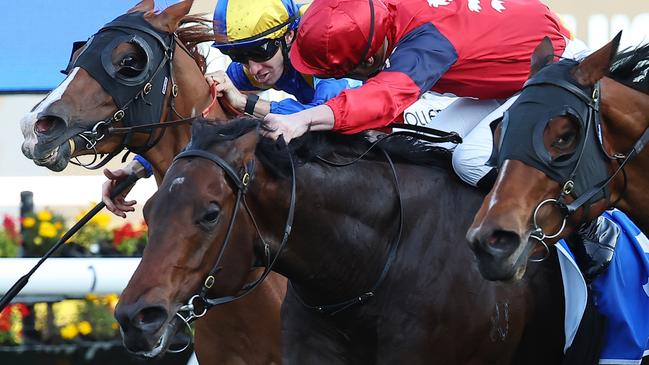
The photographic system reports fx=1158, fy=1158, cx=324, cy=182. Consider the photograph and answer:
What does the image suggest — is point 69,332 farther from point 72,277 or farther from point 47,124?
point 47,124

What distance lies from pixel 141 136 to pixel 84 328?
5.96 feet

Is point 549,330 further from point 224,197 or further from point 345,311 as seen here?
point 224,197

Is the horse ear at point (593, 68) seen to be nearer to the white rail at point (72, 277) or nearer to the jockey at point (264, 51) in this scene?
the jockey at point (264, 51)

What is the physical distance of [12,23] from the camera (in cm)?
645

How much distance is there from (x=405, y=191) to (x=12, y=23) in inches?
147

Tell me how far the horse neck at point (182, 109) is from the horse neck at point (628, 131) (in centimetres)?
159

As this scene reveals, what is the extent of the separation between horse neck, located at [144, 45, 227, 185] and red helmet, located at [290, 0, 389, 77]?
77cm

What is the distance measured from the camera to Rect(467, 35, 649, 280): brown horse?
109 inches

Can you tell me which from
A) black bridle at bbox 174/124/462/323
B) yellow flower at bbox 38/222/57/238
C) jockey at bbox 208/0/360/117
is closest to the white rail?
yellow flower at bbox 38/222/57/238

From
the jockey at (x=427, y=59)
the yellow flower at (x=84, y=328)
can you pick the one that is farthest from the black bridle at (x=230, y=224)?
the yellow flower at (x=84, y=328)

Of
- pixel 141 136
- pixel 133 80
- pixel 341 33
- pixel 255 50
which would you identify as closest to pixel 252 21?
pixel 255 50

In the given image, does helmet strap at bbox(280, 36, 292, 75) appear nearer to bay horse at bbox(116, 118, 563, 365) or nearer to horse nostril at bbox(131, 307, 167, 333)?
bay horse at bbox(116, 118, 563, 365)

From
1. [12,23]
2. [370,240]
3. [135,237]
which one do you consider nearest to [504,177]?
[370,240]

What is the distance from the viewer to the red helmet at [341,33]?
335 cm
